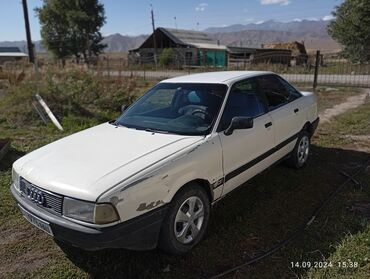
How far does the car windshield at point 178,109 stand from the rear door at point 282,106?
0.89m

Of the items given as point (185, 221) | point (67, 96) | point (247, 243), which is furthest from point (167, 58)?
point (185, 221)

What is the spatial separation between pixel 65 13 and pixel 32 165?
1929 inches

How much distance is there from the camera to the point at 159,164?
293 cm

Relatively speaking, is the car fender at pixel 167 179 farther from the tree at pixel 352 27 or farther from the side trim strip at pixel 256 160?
the tree at pixel 352 27

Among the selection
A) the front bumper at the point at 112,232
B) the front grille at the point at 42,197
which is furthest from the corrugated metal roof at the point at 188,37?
the front bumper at the point at 112,232

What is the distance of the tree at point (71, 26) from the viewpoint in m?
46.4

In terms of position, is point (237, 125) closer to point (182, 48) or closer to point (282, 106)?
point (282, 106)

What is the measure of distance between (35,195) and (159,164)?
1.07 m

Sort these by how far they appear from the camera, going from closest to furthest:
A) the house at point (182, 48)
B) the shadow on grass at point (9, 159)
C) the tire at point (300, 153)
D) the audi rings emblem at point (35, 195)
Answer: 1. the audi rings emblem at point (35, 195)
2. the tire at point (300, 153)
3. the shadow on grass at point (9, 159)
4. the house at point (182, 48)

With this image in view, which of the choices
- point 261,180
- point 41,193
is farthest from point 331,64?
point 41,193

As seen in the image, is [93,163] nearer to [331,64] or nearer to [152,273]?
[152,273]

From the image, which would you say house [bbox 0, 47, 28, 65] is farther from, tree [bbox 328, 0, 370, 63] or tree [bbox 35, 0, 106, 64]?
tree [bbox 328, 0, 370, 63]

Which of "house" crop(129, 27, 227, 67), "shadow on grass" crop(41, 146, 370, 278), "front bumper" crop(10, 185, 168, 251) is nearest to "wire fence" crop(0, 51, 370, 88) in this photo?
"house" crop(129, 27, 227, 67)

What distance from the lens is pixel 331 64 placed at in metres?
21.4
